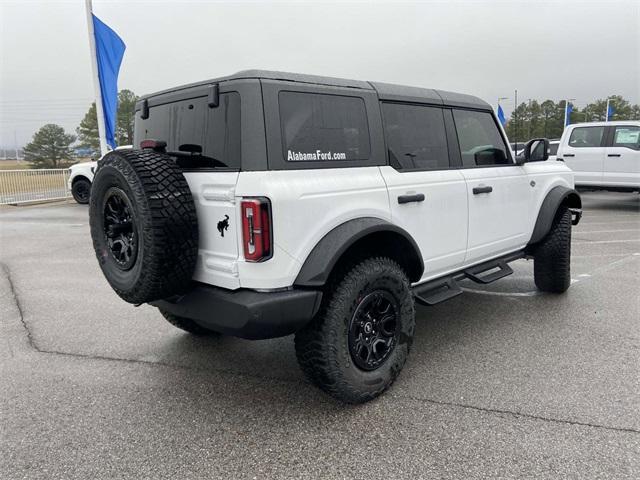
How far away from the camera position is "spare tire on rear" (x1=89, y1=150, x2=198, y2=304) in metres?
2.52

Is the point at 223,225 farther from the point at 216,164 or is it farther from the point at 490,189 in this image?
the point at 490,189

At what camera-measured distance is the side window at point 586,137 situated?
11414mm

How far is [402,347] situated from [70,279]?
188 inches

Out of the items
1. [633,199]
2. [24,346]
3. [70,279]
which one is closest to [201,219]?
[24,346]

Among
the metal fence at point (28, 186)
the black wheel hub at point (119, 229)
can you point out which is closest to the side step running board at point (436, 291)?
the black wheel hub at point (119, 229)

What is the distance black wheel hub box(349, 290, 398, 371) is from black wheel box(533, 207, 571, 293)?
2.44 metres

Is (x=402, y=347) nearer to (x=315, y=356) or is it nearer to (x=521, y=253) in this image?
(x=315, y=356)

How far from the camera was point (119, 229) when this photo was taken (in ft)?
9.30

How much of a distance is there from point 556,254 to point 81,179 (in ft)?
48.9

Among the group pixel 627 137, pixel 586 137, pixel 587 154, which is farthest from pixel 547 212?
pixel 586 137

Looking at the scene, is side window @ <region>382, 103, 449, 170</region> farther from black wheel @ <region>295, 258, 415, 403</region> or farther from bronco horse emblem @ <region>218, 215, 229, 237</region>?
bronco horse emblem @ <region>218, 215, 229, 237</region>

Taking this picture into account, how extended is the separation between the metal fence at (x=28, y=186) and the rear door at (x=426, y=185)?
689 inches

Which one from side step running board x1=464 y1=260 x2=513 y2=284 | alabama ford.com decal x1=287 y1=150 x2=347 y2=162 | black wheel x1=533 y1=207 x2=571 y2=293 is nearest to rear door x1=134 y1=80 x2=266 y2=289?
alabama ford.com decal x1=287 y1=150 x2=347 y2=162

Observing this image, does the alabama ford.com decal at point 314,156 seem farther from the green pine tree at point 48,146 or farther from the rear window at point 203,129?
the green pine tree at point 48,146
